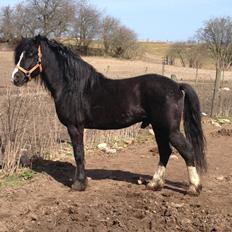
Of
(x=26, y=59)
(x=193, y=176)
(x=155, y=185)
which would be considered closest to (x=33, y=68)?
(x=26, y=59)

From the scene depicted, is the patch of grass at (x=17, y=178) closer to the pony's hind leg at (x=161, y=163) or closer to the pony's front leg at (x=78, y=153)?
the pony's front leg at (x=78, y=153)

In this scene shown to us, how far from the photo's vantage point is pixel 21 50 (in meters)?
6.17

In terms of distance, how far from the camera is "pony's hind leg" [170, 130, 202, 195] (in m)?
5.99

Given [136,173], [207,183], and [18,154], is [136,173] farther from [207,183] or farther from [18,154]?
[18,154]

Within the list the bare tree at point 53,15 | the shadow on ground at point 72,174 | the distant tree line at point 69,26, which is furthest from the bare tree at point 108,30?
the shadow on ground at point 72,174

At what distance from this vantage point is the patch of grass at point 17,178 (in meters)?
6.65

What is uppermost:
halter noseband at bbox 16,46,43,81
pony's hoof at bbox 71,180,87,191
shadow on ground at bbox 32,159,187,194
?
halter noseband at bbox 16,46,43,81

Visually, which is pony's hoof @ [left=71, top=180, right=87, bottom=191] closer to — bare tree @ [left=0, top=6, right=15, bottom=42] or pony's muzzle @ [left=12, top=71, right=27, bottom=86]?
pony's muzzle @ [left=12, top=71, right=27, bottom=86]

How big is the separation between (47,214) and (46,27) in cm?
2956

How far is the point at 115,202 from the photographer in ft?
19.1

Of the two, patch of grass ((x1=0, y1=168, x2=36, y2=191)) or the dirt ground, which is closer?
the dirt ground

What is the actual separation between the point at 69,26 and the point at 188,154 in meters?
39.2

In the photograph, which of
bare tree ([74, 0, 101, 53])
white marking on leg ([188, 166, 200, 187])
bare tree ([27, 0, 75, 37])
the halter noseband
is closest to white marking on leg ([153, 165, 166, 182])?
white marking on leg ([188, 166, 200, 187])

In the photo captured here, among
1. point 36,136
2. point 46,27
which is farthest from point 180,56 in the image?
point 36,136
